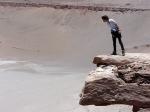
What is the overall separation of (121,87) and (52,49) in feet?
52.0

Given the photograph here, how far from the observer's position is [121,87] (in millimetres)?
10453

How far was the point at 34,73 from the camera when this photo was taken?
18625 millimetres

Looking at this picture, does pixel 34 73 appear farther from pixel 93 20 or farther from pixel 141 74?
pixel 93 20

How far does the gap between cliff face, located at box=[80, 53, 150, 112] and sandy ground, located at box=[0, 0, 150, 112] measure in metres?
0.51

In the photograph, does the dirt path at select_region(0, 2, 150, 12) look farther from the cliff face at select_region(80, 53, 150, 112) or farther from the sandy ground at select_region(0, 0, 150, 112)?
the cliff face at select_region(80, 53, 150, 112)

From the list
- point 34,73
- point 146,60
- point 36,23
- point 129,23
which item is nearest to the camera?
point 146,60

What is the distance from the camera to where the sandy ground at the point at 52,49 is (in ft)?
44.0

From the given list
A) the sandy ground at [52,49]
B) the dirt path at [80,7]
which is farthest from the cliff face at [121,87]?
the dirt path at [80,7]

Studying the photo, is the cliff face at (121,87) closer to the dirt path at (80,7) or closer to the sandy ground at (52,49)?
the sandy ground at (52,49)

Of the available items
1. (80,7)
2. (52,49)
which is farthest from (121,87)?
(80,7)

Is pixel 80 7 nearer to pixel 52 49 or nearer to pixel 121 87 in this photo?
pixel 52 49

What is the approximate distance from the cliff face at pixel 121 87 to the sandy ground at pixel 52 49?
0.51 m

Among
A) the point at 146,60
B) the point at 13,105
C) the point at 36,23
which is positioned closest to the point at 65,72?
the point at 13,105

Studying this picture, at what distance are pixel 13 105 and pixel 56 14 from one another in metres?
17.2
